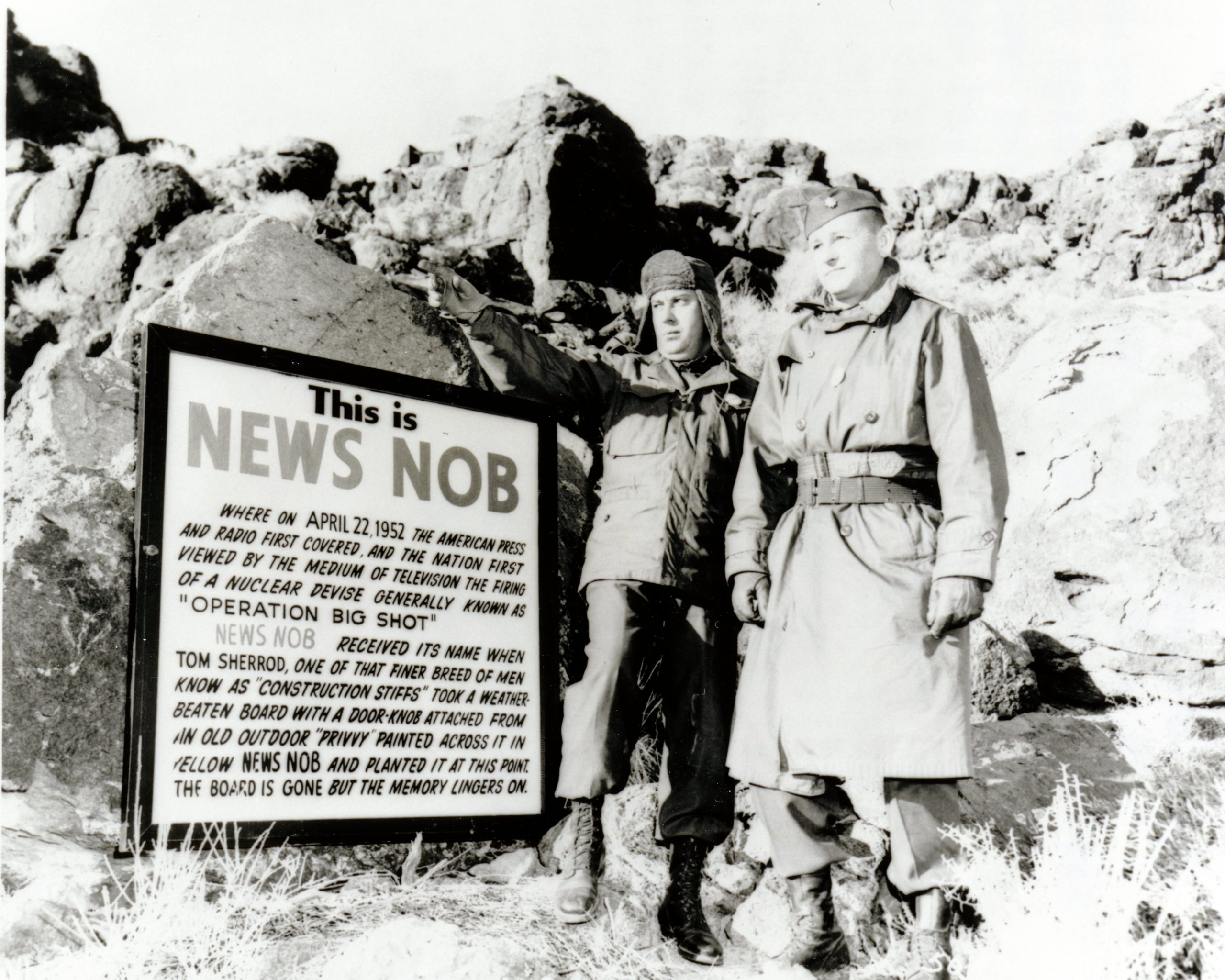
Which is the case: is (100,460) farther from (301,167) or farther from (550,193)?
(550,193)

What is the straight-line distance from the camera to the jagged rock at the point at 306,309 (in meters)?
3.82

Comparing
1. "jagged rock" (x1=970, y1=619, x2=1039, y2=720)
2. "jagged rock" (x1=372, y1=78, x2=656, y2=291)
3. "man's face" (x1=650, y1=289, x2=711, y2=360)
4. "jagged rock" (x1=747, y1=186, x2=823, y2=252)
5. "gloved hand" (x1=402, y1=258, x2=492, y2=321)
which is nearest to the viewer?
"gloved hand" (x1=402, y1=258, x2=492, y2=321)

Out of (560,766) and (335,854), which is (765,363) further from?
(335,854)

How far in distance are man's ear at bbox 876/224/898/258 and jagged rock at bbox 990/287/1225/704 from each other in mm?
1393

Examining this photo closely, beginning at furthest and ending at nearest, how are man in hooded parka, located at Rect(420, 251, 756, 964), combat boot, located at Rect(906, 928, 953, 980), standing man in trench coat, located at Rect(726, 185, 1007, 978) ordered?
1. man in hooded parka, located at Rect(420, 251, 756, 964)
2. standing man in trench coat, located at Rect(726, 185, 1007, 978)
3. combat boot, located at Rect(906, 928, 953, 980)

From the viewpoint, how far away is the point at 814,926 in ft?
10.3

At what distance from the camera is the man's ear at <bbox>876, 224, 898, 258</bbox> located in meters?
3.62

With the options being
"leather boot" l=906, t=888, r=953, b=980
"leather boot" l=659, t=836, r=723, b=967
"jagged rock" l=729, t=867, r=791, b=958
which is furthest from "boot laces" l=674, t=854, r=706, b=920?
"leather boot" l=906, t=888, r=953, b=980

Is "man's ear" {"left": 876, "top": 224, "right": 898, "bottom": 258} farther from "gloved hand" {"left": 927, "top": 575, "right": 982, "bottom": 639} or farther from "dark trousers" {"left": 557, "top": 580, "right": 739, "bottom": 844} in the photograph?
"dark trousers" {"left": 557, "top": 580, "right": 739, "bottom": 844}

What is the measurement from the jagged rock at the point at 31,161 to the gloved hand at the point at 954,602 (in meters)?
4.17

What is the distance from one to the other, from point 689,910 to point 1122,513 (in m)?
2.35

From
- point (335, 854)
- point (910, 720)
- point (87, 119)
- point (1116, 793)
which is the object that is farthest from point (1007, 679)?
point (87, 119)

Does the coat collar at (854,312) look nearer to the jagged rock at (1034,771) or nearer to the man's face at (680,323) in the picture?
the man's face at (680,323)

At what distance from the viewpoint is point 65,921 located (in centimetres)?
293
